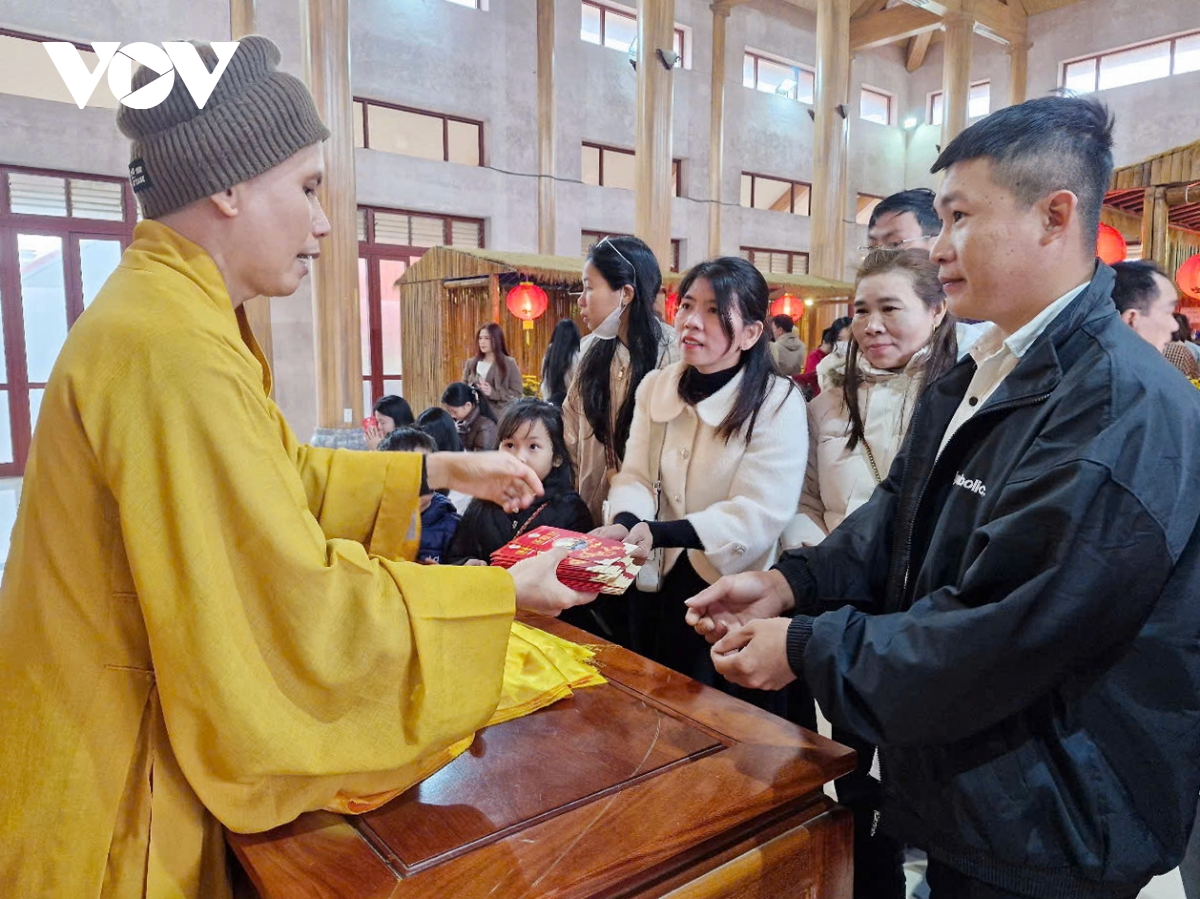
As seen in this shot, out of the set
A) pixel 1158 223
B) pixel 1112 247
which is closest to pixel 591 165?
pixel 1158 223

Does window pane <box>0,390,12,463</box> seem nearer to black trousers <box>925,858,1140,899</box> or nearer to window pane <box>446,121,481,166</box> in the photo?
window pane <box>446,121,481,166</box>

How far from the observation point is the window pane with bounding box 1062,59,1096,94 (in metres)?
16.0

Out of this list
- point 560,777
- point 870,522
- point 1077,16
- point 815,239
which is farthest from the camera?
point 1077,16

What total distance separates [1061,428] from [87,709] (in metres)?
1.29

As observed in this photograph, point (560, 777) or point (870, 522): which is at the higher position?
point (870, 522)

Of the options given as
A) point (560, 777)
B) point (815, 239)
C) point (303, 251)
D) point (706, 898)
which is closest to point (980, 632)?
point (706, 898)

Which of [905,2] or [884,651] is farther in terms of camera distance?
[905,2]

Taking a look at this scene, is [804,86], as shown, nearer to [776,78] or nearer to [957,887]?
[776,78]

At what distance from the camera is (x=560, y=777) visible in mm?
1116

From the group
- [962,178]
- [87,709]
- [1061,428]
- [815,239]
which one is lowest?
[87,709]

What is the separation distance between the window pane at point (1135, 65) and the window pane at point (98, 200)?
17.4m

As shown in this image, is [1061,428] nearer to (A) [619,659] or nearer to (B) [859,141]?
(A) [619,659]

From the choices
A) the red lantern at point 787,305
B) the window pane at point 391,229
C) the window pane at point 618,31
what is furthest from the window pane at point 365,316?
the red lantern at point 787,305

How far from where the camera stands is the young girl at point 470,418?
599 cm
